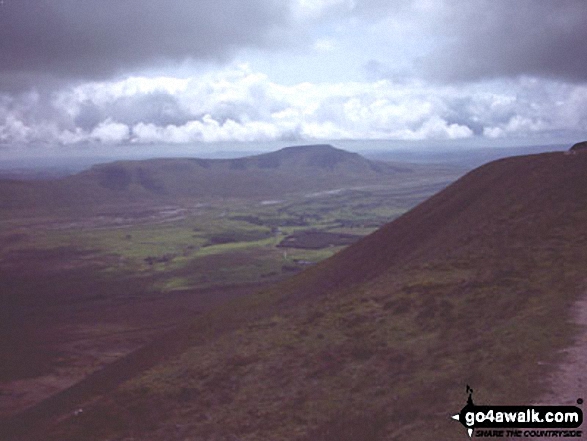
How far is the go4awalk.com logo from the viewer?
17.6m

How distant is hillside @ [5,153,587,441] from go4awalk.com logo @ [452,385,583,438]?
2.25ft

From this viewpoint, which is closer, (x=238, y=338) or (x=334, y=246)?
(x=238, y=338)

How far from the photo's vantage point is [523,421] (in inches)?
733

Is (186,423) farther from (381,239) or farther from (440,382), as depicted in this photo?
(381,239)

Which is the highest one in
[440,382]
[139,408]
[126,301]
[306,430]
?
[440,382]

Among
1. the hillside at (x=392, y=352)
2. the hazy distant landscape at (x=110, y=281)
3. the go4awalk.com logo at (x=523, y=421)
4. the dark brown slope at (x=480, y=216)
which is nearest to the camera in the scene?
the go4awalk.com logo at (x=523, y=421)

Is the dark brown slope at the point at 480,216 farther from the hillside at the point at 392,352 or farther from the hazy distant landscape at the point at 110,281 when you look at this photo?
the hazy distant landscape at the point at 110,281

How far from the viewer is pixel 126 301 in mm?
94062

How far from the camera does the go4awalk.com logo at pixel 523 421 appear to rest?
57.7ft

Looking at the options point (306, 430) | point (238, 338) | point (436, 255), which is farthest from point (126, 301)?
point (306, 430)

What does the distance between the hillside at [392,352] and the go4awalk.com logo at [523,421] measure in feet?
2.25

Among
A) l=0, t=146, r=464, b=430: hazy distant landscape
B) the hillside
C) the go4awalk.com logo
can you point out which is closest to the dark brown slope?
the hillside

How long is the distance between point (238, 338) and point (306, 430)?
18353 mm

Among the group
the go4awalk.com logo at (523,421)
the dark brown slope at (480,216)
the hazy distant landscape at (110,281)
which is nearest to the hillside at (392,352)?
the dark brown slope at (480,216)
